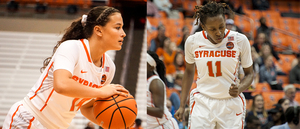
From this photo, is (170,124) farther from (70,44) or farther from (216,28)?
(70,44)

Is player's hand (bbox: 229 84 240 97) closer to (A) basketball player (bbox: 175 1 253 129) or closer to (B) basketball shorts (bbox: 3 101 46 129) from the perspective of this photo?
(A) basketball player (bbox: 175 1 253 129)

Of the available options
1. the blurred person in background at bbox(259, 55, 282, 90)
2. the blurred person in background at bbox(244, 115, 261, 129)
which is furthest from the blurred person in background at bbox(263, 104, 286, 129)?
the blurred person in background at bbox(259, 55, 282, 90)

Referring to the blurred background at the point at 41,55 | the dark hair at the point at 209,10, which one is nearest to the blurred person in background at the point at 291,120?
the dark hair at the point at 209,10

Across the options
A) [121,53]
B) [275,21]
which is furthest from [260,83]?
[275,21]

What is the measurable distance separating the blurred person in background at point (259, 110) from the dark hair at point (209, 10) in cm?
74

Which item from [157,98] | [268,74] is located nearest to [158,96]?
[157,98]

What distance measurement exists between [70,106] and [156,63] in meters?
0.78

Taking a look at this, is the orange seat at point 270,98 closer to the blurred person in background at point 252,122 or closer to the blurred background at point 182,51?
the blurred background at point 182,51

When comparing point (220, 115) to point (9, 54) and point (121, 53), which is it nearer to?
point (121, 53)

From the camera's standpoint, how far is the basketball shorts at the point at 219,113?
1.96 metres

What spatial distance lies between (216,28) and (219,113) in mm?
581

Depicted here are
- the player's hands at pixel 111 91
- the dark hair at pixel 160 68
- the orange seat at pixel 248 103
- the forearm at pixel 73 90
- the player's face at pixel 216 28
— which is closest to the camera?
the forearm at pixel 73 90

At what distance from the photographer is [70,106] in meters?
1.98

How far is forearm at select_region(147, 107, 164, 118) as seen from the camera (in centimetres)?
232
